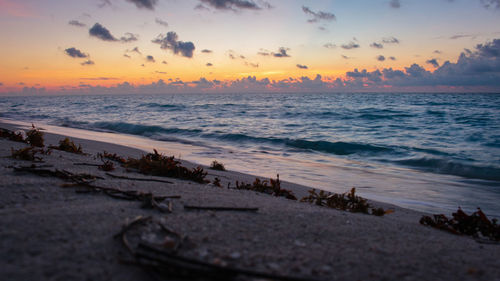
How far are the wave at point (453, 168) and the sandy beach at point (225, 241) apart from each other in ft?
24.3

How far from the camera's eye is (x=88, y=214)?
212 cm

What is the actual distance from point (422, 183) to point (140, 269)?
7.46 meters

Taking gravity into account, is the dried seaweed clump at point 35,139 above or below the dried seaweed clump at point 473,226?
above

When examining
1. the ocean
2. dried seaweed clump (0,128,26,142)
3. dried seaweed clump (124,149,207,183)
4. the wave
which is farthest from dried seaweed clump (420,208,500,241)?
A: dried seaweed clump (0,128,26,142)

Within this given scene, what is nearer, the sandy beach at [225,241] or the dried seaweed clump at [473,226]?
the sandy beach at [225,241]

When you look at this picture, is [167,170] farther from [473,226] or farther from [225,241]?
[473,226]

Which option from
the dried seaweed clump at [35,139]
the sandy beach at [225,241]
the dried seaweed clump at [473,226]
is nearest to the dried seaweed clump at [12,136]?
the dried seaweed clump at [35,139]

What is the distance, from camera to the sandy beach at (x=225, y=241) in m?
1.53

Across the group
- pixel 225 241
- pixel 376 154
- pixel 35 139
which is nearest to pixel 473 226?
pixel 225 241

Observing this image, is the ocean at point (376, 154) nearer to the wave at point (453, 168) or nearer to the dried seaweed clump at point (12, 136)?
the wave at point (453, 168)

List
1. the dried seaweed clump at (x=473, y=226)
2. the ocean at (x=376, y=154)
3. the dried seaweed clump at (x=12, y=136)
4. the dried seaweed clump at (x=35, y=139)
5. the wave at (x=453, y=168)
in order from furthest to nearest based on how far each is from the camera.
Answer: the wave at (x=453, y=168)
the ocean at (x=376, y=154)
the dried seaweed clump at (x=12, y=136)
the dried seaweed clump at (x=35, y=139)
the dried seaweed clump at (x=473, y=226)

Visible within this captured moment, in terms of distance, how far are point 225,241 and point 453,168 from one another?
985cm

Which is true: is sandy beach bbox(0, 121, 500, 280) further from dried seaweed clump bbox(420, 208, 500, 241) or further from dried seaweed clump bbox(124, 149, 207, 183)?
dried seaweed clump bbox(124, 149, 207, 183)

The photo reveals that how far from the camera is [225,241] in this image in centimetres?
188
